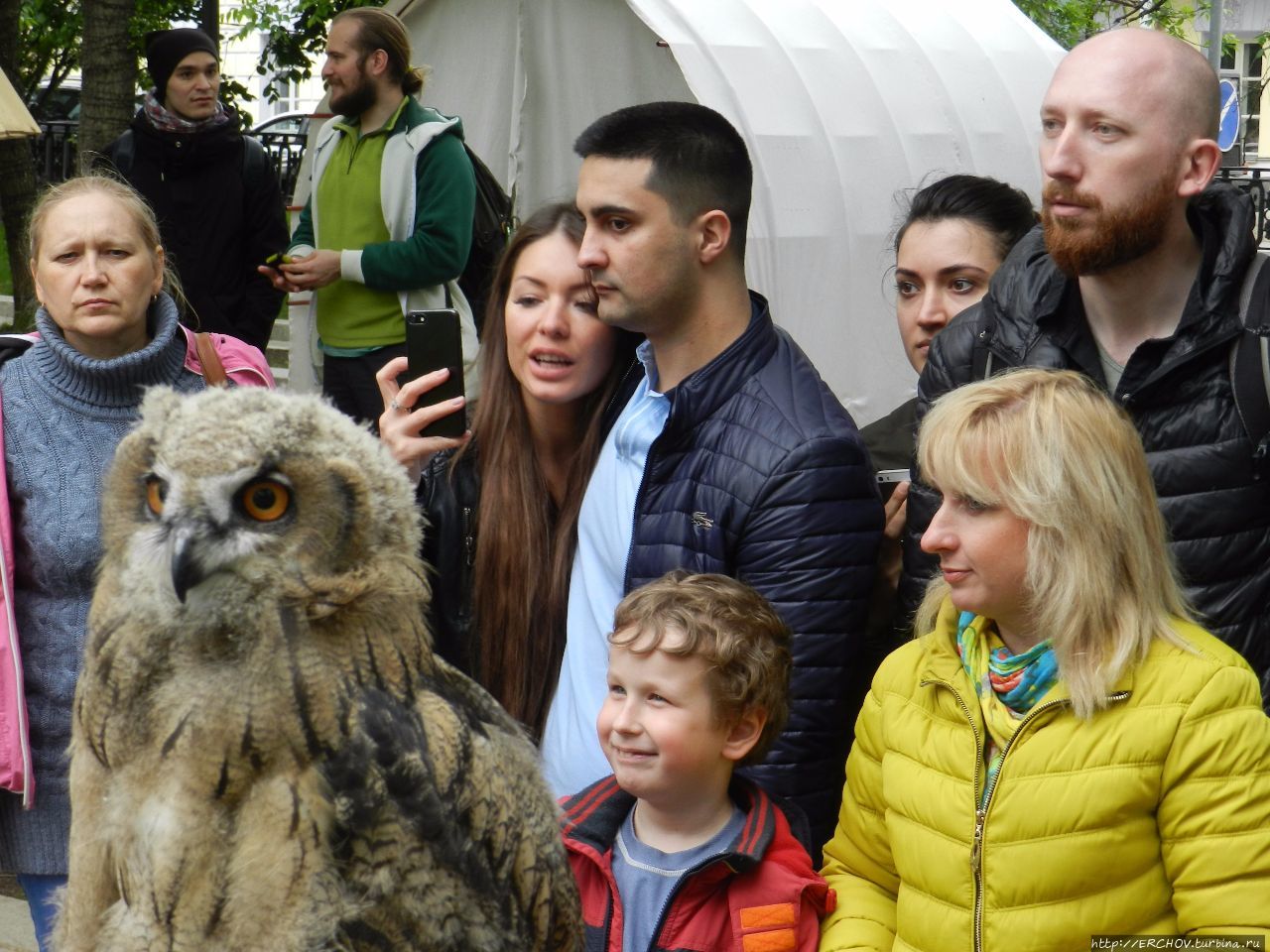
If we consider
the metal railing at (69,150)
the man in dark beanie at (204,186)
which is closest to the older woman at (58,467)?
the man in dark beanie at (204,186)

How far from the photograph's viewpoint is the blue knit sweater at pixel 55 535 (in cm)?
296

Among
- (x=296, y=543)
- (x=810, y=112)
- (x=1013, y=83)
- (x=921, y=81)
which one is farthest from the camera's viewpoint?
(x=1013, y=83)

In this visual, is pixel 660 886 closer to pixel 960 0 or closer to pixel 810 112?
pixel 810 112

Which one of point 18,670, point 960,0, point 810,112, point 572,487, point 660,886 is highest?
point 960,0

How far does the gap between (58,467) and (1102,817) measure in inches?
84.3

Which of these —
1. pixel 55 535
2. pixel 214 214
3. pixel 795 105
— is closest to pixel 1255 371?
pixel 55 535

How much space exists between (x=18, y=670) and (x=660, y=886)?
144 cm

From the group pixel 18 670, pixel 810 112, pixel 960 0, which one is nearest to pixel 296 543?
pixel 18 670

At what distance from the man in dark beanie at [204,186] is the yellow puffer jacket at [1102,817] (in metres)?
4.53

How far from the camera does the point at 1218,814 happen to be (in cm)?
209

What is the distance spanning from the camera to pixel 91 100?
26.1 feet

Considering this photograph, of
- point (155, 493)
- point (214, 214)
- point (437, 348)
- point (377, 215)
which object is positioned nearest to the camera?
point (155, 493)

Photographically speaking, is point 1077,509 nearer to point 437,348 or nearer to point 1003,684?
point 1003,684

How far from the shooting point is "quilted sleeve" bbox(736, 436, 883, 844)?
2.58 metres
